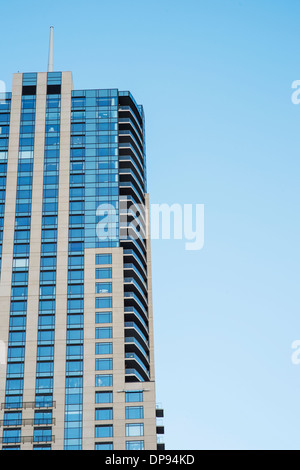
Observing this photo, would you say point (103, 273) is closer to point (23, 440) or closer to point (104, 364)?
point (104, 364)

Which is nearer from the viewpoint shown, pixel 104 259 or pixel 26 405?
pixel 26 405

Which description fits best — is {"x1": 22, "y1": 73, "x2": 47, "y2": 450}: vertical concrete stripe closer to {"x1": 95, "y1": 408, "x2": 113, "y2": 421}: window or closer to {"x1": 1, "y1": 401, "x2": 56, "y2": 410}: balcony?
{"x1": 1, "y1": 401, "x2": 56, "y2": 410}: balcony

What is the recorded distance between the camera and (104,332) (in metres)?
126

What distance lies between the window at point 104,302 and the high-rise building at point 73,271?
264 mm

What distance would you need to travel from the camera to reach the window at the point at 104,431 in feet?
383

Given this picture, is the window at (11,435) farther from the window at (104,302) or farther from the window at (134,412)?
the window at (104,302)

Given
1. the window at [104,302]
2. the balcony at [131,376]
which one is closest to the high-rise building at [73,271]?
the window at [104,302]

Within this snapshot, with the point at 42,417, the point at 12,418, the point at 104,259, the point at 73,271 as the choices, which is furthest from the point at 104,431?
the point at 104,259

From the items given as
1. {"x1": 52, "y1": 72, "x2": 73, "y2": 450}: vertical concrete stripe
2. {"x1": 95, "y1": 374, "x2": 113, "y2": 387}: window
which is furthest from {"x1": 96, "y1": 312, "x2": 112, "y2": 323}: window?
{"x1": 95, "y1": 374, "x2": 113, "y2": 387}: window

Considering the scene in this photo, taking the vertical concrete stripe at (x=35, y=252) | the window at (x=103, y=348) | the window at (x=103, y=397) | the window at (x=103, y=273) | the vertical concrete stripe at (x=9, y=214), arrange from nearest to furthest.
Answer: the window at (x=103, y=397) → the vertical concrete stripe at (x=35, y=252) → the window at (x=103, y=348) → the vertical concrete stripe at (x=9, y=214) → the window at (x=103, y=273)

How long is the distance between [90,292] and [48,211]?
18.4 metres

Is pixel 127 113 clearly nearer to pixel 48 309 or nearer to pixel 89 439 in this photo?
pixel 48 309

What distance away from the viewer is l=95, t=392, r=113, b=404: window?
12000cm

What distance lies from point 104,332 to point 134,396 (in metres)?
12.1
